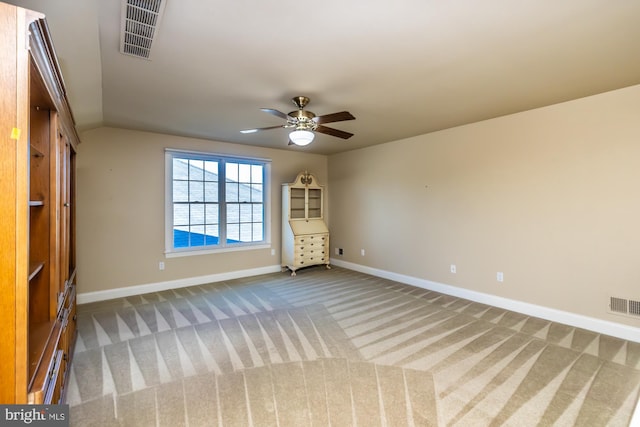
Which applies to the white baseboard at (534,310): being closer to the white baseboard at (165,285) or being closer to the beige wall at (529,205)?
the beige wall at (529,205)

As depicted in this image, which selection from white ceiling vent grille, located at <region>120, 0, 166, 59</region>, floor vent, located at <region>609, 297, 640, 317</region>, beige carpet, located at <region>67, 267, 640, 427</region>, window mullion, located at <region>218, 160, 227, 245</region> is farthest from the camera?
window mullion, located at <region>218, 160, 227, 245</region>

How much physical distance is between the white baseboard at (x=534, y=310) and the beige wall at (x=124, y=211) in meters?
3.66

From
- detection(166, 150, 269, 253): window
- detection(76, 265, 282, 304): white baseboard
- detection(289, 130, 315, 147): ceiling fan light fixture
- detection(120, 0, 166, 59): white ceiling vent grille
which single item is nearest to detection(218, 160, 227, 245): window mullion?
detection(166, 150, 269, 253): window

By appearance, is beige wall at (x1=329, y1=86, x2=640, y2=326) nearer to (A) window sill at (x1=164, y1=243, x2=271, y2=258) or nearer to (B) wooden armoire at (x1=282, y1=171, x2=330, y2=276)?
(B) wooden armoire at (x1=282, y1=171, x2=330, y2=276)

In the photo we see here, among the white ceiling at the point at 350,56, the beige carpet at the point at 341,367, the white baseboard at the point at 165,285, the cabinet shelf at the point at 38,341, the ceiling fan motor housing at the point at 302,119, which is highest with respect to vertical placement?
the white ceiling at the point at 350,56

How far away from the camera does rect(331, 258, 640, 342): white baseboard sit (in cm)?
298

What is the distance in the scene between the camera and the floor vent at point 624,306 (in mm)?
2912

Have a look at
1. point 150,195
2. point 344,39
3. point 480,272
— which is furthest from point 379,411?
point 150,195

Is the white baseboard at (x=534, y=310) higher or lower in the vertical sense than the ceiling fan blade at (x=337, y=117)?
lower

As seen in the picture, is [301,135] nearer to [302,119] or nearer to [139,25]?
[302,119]

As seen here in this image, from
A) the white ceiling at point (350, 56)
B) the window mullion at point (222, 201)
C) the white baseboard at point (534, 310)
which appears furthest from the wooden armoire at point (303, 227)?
the white ceiling at point (350, 56)

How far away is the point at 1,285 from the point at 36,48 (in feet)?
3.05

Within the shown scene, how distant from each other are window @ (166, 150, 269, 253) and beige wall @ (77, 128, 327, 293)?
0.54ft

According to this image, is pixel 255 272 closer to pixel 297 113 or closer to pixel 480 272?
pixel 297 113
